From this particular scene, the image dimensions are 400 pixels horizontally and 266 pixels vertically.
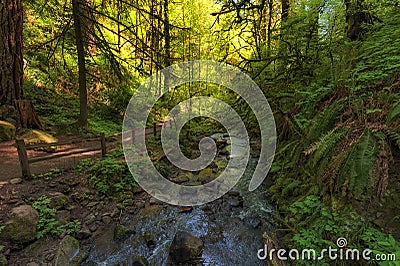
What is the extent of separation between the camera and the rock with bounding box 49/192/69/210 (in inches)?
182

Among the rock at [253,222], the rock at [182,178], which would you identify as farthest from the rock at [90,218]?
the rock at [253,222]

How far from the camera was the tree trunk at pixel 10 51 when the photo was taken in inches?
270

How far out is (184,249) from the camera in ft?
12.5

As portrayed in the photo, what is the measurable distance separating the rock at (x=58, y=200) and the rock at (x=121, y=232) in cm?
131

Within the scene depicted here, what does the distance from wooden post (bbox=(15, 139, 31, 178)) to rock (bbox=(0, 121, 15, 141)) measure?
7.91ft

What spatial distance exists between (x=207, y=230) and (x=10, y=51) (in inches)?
314

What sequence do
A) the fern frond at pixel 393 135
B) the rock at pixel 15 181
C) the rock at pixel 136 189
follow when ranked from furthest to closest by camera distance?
the rock at pixel 136 189
the rock at pixel 15 181
the fern frond at pixel 393 135

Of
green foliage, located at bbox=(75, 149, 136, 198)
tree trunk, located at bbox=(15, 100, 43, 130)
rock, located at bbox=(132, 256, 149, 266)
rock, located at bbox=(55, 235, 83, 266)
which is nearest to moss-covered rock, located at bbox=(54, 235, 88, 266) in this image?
rock, located at bbox=(55, 235, 83, 266)

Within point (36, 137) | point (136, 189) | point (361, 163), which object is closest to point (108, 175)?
point (136, 189)

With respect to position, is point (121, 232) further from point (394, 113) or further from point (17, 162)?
point (394, 113)

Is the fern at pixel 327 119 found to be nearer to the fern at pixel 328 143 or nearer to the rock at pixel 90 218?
the fern at pixel 328 143

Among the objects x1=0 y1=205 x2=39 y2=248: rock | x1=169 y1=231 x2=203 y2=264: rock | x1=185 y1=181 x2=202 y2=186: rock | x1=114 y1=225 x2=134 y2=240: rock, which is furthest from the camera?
x1=185 y1=181 x2=202 y2=186: rock

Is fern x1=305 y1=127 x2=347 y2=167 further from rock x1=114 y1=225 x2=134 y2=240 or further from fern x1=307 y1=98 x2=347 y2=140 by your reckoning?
rock x1=114 y1=225 x2=134 y2=240

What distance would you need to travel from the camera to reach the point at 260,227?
4.53 m
